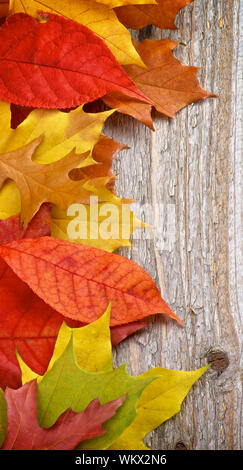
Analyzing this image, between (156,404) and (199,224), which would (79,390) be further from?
(199,224)

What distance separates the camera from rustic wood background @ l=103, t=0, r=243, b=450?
0.62 m

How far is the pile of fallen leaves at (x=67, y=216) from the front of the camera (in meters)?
0.57

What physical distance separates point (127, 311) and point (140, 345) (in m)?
0.08

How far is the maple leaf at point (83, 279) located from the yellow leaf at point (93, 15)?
0.93 feet

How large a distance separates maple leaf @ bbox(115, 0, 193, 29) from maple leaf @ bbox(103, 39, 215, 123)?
0.03 m

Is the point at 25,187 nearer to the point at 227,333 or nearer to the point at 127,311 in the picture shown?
the point at 127,311

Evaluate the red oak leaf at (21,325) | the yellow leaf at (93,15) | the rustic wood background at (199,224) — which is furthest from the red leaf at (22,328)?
the yellow leaf at (93,15)

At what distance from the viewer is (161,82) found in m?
0.67

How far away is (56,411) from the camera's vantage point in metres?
0.53

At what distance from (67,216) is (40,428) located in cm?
27

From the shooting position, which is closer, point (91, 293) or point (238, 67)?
point (91, 293)

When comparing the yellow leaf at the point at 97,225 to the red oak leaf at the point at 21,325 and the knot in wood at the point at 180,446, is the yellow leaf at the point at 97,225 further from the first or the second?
the knot in wood at the point at 180,446

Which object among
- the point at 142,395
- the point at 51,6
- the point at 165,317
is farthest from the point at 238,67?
the point at 142,395

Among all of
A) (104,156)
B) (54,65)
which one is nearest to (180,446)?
(104,156)
